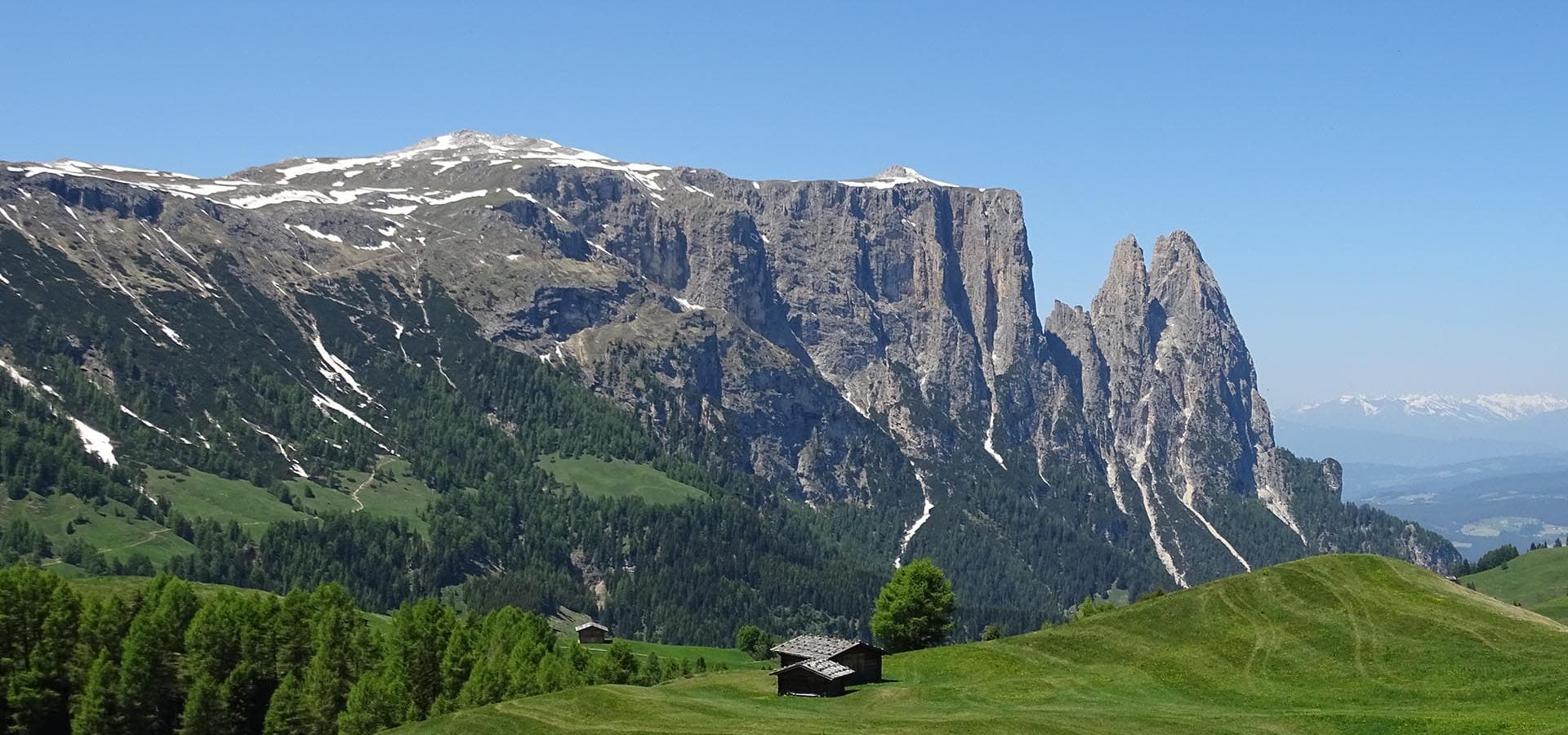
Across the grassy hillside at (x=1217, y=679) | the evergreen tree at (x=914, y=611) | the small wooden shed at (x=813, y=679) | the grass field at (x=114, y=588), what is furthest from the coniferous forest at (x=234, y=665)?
the evergreen tree at (x=914, y=611)

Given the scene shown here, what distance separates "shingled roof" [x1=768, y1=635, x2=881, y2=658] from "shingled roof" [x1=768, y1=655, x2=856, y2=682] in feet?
5.01

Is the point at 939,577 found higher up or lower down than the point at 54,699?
higher up

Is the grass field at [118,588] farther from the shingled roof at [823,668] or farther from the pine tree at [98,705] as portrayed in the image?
the shingled roof at [823,668]

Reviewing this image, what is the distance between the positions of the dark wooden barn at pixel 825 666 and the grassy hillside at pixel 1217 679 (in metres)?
2.41

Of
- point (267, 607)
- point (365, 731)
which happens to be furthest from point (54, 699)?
point (365, 731)

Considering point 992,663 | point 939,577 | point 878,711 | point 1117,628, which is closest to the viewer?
point 878,711

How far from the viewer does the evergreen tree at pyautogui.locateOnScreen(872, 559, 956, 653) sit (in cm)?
17088

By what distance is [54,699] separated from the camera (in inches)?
5305

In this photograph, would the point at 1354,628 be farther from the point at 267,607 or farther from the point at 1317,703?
the point at 267,607

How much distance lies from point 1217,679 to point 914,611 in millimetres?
52195

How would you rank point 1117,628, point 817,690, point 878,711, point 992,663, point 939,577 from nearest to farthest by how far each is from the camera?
point 878,711, point 817,690, point 992,663, point 1117,628, point 939,577

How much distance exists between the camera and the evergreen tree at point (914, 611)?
17088cm

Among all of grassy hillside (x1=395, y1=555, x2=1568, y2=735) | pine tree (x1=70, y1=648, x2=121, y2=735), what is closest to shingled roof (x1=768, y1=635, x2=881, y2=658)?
grassy hillside (x1=395, y1=555, x2=1568, y2=735)

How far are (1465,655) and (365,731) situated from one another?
9451 cm
